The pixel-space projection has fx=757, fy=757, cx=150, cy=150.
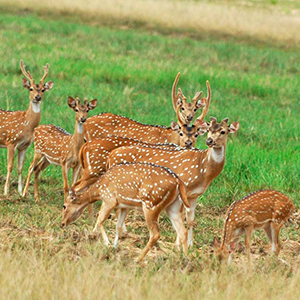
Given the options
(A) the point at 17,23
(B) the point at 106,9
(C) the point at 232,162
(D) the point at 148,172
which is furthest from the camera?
(B) the point at 106,9

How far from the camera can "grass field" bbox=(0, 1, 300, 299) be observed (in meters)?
6.06

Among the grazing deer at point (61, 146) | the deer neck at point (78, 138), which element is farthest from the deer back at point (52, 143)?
the deer neck at point (78, 138)

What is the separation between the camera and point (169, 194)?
7.47 meters

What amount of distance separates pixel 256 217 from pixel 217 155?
936mm

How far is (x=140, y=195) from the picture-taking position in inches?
298

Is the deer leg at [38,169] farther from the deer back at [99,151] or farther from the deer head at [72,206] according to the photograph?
the deer head at [72,206]

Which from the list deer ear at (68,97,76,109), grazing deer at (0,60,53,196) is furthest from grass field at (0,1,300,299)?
deer ear at (68,97,76,109)

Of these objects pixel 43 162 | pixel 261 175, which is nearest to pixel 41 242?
pixel 43 162

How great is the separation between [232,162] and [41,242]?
194 inches

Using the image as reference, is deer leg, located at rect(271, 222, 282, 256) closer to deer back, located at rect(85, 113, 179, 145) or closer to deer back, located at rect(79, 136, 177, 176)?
deer back, located at rect(79, 136, 177, 176)

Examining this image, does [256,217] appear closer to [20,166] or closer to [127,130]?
[127,130]

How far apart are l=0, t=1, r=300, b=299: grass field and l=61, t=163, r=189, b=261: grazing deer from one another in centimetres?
25

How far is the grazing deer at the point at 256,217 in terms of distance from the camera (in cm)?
753

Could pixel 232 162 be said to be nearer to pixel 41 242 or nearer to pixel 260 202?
pixel 260 202
